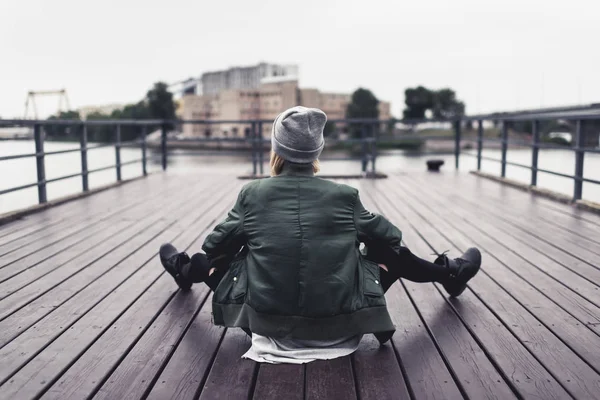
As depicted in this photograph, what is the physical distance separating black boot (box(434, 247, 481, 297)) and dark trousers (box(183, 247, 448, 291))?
0.04m

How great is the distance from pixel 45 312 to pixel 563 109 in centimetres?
489

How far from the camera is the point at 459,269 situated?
2.38 m

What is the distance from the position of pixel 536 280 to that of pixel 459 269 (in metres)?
0.64

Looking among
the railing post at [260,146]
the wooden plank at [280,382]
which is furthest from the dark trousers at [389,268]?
the railing post at [260,146]

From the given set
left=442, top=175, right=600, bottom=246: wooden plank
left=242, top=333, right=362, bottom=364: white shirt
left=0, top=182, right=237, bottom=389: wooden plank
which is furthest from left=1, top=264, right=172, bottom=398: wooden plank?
left=442, top=175, right=600, bottom=246: wooden plank

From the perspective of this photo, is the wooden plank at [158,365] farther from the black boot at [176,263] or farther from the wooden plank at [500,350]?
the wooden plank at [500,350]

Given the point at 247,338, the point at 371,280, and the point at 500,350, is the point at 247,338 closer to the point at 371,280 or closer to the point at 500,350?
the point at 371,280

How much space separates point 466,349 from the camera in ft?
6.40

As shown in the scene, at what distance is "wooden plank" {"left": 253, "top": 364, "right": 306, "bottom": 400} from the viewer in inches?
63.2

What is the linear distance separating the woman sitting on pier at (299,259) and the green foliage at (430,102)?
79925mm

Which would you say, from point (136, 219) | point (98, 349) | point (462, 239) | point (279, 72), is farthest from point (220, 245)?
point (279, 72)

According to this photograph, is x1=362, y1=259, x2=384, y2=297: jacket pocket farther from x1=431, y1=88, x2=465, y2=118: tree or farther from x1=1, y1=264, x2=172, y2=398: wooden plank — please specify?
x1=431, y1=88, x2=465, y2=118: tree

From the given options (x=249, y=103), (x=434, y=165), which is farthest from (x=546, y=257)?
(x=249, y=103)

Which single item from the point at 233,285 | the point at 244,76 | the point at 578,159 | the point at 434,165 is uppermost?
the point at 244,76
